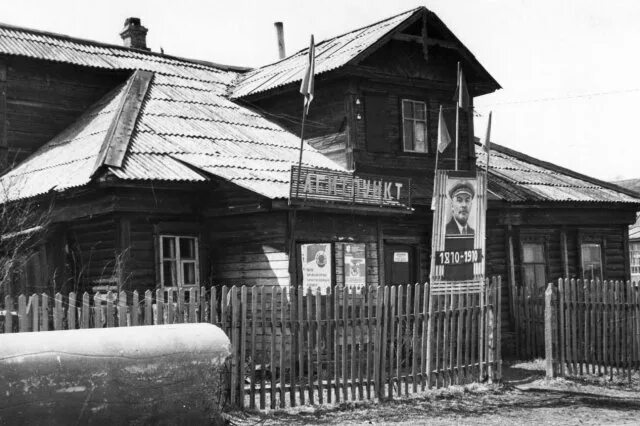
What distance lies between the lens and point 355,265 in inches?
601

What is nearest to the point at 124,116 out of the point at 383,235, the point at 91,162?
the point at 91,162

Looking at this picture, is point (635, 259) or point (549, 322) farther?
point (635, 259)

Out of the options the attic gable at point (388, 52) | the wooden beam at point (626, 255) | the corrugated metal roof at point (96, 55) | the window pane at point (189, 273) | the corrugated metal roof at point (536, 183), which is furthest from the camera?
the wooden beam at point (626, 255)

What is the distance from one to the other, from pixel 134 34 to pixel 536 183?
11886 millimetres

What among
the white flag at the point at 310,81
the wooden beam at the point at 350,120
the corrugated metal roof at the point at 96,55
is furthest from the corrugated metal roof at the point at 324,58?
the white flag at the point at 310,81

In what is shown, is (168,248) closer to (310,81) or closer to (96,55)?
(310,81)

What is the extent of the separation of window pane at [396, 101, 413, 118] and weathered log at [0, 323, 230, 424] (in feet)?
35.4

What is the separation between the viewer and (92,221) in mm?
14688

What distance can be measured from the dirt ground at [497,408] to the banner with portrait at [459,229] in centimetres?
165

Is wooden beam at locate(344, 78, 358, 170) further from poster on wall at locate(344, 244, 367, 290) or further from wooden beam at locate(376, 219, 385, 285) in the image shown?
poster on wall at locate(344, 244, 367, 290)

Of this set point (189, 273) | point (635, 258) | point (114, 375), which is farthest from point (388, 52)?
point (635, 258)

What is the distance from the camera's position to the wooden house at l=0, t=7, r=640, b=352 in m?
14.2

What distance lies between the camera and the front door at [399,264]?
1666cm

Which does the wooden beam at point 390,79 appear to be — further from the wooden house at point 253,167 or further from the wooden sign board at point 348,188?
the wooden sign board at point 348,188
